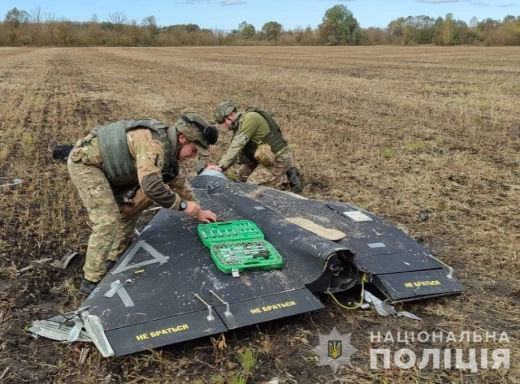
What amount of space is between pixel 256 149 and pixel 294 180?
27.9 inches

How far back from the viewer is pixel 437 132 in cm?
1045

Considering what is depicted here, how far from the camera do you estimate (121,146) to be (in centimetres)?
421

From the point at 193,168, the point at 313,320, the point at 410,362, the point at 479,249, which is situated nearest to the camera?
the point at 410,362

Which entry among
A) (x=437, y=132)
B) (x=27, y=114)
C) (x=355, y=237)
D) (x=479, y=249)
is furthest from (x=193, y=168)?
(x=27, y=114)

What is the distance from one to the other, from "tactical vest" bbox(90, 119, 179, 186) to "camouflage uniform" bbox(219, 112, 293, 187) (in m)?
2.19

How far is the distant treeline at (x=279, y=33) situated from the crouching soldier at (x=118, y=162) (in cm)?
6473

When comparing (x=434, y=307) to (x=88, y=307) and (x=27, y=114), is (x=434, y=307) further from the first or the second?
(x=27, y=114)

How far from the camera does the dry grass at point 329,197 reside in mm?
3430

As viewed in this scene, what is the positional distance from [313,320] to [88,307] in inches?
65.4

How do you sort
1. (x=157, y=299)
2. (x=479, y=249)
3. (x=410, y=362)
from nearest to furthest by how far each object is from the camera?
1. (x=410, y=362)
2. (x=157, y=299)
3. (x=479, y=249)

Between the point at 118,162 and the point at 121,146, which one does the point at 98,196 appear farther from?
the point at 121,146

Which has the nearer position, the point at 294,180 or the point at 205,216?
the point at 205,216

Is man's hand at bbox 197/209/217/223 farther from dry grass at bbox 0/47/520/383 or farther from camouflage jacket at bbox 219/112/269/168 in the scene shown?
camouflage jacket at bbox 219/112/269/168

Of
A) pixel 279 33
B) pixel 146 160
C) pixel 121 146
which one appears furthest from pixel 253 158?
pixel 279 33
